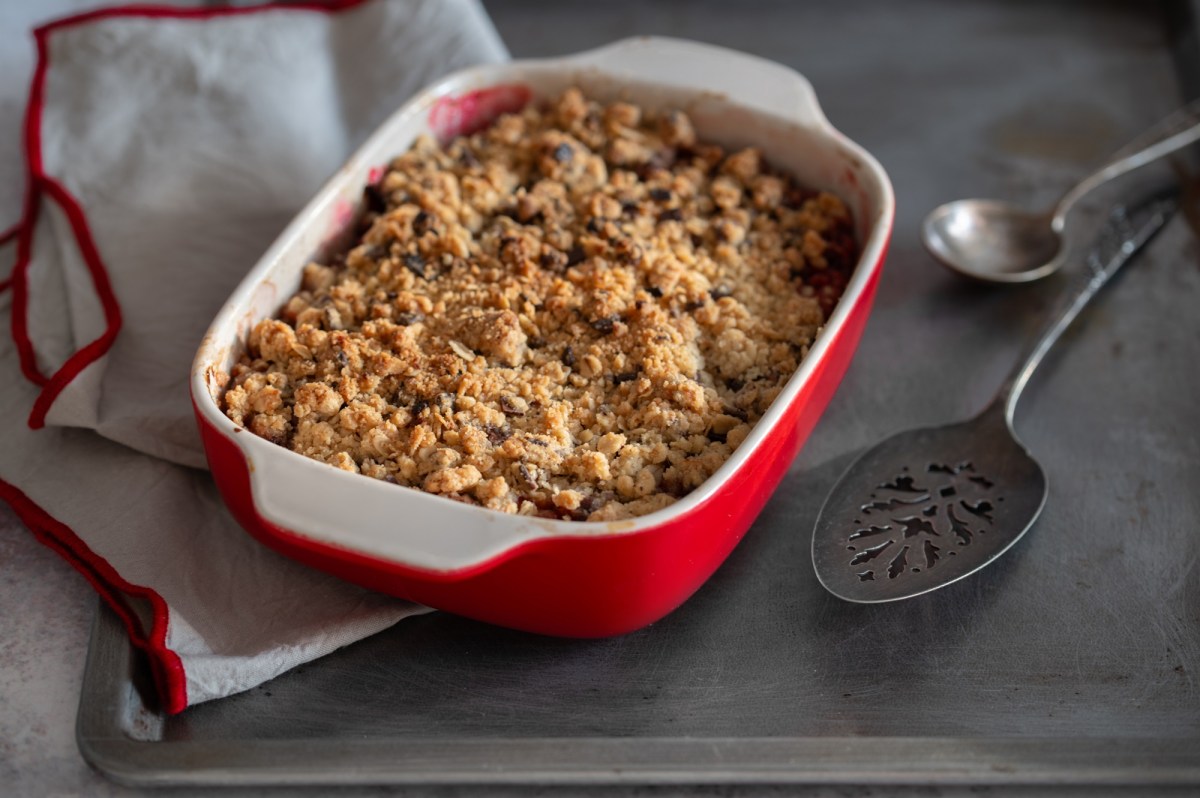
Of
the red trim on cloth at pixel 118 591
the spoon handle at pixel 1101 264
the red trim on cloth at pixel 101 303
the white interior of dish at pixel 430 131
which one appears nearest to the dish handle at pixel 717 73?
the white interior of dish at pixel 430 131

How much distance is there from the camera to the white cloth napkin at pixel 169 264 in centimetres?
118

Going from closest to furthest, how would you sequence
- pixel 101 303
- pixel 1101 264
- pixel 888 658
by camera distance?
pixel 888 658, pixel 101 303, pixel 1101 264

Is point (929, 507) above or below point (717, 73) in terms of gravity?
below

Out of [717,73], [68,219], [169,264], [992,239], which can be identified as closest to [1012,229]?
[992,239]

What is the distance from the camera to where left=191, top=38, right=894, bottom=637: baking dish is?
3.30ft

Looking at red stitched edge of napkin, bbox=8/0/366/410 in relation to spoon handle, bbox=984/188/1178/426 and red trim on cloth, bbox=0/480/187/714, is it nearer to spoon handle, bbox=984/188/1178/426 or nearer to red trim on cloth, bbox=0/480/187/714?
red trim on cloth, bbox=0/480/187/714

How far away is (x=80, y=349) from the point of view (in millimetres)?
1380

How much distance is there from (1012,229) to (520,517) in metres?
0.97

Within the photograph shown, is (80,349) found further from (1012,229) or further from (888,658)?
(1012,229)

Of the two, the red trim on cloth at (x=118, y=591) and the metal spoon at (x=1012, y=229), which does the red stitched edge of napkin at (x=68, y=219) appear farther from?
the metal spoon at (x=1012, y=229)

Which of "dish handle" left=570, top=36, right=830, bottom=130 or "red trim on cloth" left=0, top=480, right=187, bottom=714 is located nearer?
"red trim on cloth" left=0, top=480, right=187, bottom=714

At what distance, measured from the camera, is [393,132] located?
1.46 m

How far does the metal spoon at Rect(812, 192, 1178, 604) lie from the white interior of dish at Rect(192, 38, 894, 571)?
Answer: 18cm

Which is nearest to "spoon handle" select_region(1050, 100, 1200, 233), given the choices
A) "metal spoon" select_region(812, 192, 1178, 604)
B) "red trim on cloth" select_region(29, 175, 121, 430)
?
"metal spoon" select_region(812, 192, 1178, 604)
